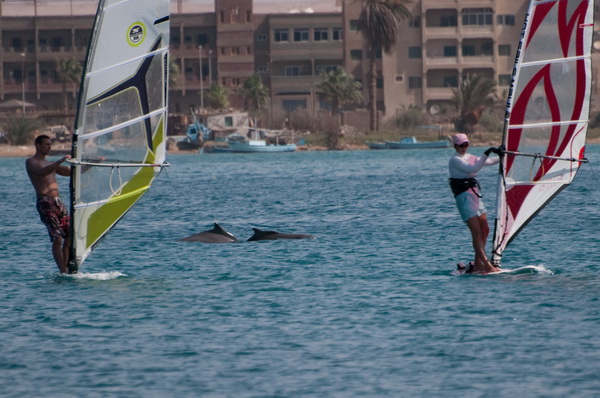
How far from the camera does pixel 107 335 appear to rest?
13.6m

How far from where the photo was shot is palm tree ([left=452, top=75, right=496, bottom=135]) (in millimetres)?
109438

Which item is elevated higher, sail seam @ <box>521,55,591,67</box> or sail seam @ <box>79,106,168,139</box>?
sail seam @ <box>521,55,591,67</box>

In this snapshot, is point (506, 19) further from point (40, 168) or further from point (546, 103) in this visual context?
point (40, 168)

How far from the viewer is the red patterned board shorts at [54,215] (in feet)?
54.8

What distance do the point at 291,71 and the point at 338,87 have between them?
11316 millimetres

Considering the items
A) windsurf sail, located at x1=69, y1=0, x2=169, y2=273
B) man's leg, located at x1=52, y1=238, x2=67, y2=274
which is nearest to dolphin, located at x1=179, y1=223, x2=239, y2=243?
man's leg, located at x1=52, y1=238, x2=67, y2=274

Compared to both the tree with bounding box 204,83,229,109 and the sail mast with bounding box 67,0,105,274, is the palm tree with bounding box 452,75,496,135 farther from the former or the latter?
the sail mast with bounding box 67,0,105,274

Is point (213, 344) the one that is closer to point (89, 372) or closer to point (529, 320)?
point (89, 372)

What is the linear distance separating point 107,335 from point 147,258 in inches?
326

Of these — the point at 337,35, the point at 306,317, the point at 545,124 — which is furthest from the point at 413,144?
the point at 306,317

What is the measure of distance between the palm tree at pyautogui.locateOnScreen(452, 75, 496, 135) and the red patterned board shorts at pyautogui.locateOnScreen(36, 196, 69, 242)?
95.2 m

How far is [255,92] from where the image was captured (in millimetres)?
121125

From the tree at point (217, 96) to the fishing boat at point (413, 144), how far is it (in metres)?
20.4

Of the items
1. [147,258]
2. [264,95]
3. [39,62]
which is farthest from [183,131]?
[147,258]
